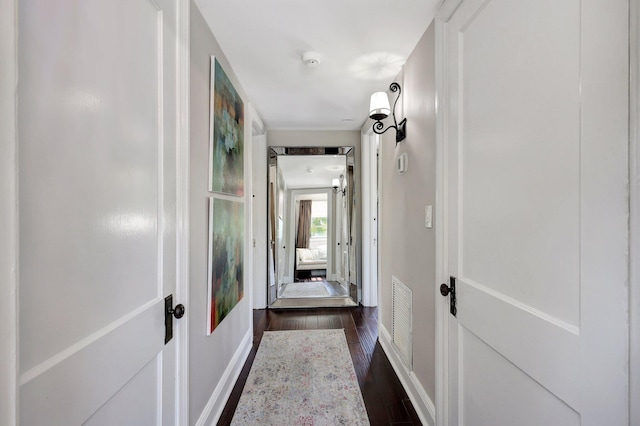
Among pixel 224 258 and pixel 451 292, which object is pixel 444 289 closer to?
pixel 451 292

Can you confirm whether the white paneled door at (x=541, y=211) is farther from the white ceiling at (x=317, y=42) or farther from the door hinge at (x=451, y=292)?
the white ceiling at (x=317, y=42)

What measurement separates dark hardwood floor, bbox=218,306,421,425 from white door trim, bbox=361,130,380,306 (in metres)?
0.27

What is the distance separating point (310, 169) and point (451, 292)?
10.2 ft

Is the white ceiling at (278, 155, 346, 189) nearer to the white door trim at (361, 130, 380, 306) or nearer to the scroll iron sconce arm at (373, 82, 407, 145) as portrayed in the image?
the white door trim at (361, 130, 380, 306)

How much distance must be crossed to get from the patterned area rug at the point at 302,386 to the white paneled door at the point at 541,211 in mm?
816

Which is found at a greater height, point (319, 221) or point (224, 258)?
point (319, 221)

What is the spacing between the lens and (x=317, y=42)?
177 cm

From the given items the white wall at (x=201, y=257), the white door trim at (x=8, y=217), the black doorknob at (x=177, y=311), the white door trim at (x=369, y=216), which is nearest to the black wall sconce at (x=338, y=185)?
the white door trim at (x=369, y=216)

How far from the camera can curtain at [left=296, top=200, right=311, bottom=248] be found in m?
4.53

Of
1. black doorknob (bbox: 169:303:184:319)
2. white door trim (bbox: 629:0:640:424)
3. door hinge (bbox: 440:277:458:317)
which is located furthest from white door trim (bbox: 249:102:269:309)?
white door trim (bbox: 629:0:640:424)

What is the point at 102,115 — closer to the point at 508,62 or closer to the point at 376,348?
the point at 508,62

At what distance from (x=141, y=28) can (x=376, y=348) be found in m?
2.72

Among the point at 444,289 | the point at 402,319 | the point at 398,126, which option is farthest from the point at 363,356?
the point at 398,126

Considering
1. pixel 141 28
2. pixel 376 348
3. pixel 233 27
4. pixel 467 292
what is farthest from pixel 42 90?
pixel 376 348
